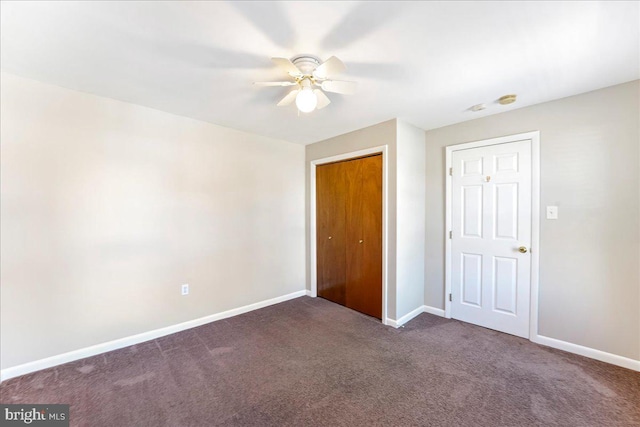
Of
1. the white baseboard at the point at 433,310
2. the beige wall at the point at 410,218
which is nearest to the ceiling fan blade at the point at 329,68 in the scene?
the beige wall at the point at 410,218

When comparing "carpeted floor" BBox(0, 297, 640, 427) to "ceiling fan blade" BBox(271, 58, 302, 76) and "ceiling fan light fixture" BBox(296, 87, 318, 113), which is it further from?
"ceiling fan blade" BBox(271, 58, 302, 76)

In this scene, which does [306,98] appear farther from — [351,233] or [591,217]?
[591,217]

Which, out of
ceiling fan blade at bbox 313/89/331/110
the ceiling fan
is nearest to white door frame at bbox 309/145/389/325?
ceiling fan blade at bbox 313/89/331/110

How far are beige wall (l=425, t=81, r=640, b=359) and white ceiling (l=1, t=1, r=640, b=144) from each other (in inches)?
7.8

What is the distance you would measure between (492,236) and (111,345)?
4.01 meters

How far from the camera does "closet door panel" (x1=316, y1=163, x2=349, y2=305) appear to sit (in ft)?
11.9

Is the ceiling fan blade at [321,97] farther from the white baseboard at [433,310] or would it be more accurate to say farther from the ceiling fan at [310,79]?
the white baseboard at [433,310]

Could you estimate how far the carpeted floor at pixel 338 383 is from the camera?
1677 millimetres

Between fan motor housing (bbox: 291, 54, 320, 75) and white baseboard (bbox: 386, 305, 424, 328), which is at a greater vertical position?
fan motor housing (bbox: 291, 54, 320, 75)

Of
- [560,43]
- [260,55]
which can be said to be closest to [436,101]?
[560,43]

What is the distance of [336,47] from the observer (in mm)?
1671

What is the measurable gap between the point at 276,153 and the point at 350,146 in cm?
108

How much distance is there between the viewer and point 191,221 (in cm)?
295

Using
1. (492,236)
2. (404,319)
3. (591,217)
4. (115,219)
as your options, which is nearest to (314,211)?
(404,319)
